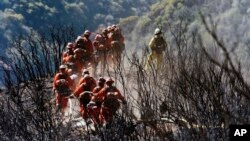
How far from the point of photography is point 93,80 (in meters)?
12.1

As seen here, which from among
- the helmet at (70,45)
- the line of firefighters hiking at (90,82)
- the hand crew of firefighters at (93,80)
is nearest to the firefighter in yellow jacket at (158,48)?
the hand crew of firefighters at (93,80)

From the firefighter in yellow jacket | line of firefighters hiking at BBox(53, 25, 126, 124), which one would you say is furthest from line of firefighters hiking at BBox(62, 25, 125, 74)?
the firefighter in yellow jacket

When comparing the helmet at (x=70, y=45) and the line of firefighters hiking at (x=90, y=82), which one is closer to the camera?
the line of firefighters hiking at (x=90, y=82)

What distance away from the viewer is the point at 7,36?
87.1 meters

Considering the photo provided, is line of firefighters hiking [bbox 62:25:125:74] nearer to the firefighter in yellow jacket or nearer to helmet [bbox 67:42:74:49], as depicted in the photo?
helmet [bbox 67:42:74:49]

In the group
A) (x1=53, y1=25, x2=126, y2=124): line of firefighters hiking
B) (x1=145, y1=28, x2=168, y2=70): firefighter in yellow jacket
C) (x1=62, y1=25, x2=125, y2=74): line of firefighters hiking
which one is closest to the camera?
(x1=53, y1=25, x2=126, y2=124): line of firefighters hiking

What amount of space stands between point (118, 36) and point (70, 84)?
13.3 ft

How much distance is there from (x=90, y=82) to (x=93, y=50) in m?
4.46

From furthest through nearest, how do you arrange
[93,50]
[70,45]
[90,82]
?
[93,50]
[70,45]
[90,82]

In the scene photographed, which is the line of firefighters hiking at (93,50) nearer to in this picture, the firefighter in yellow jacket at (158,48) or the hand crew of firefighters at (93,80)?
the hand crew of firefighters at (93,80)

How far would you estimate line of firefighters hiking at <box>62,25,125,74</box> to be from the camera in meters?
15.7

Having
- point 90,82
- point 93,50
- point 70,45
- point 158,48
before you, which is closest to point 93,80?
point 90,82

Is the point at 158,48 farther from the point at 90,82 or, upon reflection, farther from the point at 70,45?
the point at 90,82

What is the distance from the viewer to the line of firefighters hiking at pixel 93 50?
15742 mm
